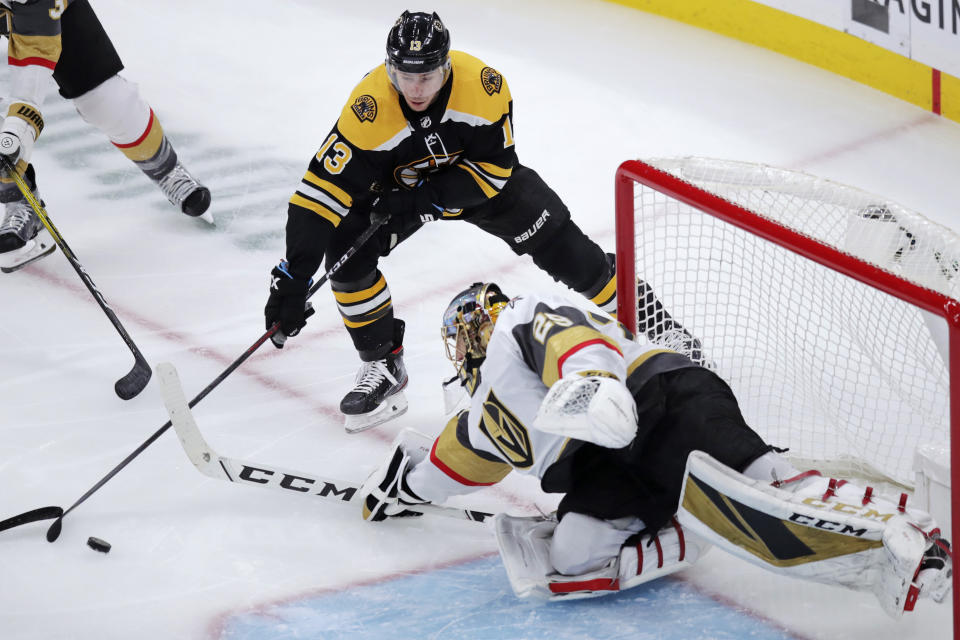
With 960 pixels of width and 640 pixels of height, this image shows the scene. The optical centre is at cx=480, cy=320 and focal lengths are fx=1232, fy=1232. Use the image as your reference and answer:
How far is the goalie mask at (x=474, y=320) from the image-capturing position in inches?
97.9

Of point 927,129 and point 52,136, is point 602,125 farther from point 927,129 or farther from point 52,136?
point 52,136

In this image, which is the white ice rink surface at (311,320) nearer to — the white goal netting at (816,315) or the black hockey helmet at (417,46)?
the white goal netting at (816,315)

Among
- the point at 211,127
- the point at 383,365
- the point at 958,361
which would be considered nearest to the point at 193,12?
the point at 211,127

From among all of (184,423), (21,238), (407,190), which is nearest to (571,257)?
(407,190)

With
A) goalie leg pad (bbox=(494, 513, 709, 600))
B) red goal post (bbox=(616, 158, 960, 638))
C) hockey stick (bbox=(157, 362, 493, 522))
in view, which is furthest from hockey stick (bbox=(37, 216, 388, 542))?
goalie leg pad (bbox=(494, 513, 709, 600))

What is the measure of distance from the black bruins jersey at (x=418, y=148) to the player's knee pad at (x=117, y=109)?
126 centimetres

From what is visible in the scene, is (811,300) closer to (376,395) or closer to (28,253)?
(376,395)

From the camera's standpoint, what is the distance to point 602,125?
4629 mm

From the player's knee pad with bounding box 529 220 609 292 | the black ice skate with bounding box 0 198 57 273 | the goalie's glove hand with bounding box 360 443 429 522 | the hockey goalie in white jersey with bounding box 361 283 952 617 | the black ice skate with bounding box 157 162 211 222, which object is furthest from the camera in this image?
the black ice skate with bounding box 157 162 211 222

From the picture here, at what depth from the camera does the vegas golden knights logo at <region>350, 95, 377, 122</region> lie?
2717 millimetres

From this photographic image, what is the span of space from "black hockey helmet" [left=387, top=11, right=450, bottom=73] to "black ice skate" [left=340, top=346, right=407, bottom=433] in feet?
2.68

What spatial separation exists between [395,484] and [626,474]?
53 cm

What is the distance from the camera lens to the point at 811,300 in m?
2.54

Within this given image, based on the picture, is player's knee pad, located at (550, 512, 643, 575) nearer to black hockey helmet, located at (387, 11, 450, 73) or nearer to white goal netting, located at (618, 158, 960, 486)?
white goal netting, located at (618, 158, 960, 486)
